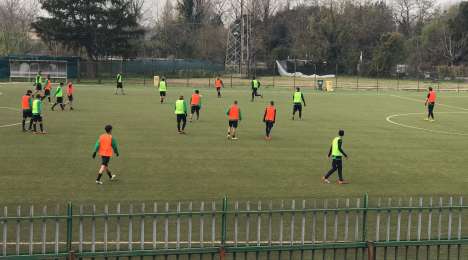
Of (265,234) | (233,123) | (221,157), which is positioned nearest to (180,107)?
(233,123)

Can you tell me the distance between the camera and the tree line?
73.7 meters

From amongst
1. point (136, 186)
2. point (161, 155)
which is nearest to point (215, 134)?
point (161, 155)

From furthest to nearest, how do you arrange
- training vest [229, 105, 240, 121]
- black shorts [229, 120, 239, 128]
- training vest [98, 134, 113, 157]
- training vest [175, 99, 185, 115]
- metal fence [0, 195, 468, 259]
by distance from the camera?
training vest [175, 99, 185, 115] < black shorts [229, 120, 239, 128] < training vest [229, 105, 240, 121] < training vest [98, 134, 113, 157] < metal fence [0, 195, 468, 259]

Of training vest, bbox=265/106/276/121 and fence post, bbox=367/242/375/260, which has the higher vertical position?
training vest, bbox=265/106/276/121

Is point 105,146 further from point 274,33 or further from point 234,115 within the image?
point 274,33

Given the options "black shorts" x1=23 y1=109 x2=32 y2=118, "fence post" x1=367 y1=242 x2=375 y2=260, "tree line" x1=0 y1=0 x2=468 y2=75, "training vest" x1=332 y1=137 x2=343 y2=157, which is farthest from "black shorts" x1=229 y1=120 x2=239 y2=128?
"tree line" x1=0 y1=0 x2=468 y2=75

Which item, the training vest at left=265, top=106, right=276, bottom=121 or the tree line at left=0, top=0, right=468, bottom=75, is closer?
the training vest at left=265, top=106, right=276, bottom=121

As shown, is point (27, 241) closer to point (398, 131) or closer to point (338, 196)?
point (338, 196)

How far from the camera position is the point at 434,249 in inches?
463

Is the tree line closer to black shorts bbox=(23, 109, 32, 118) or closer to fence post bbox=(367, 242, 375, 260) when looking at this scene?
black shorts bbox=(23, 109, 32, 118)

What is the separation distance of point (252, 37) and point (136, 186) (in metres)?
80.7

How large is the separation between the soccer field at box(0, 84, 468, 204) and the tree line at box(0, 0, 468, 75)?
128 feet

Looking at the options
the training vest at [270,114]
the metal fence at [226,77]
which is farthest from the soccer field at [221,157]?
the metal fence at [226,77]

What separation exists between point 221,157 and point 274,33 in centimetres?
8279
